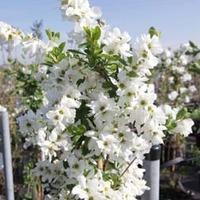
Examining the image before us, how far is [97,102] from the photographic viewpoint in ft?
4.78

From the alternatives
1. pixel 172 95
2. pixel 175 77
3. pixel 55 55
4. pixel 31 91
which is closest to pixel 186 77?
pixel 175 77

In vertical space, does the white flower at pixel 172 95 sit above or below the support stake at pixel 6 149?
above

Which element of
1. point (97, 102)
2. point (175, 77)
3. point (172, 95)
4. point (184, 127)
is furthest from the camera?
point (175, 77)

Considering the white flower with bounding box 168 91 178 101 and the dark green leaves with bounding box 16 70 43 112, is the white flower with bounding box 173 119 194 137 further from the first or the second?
the white flower with bounding box 168 91 178 101

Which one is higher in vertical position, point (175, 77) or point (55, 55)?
point (175, 77)

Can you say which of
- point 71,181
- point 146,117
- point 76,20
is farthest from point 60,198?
point 76,20

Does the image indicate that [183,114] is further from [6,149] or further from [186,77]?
[186,77]

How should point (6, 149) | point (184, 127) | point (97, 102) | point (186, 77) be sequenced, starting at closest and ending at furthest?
point (97, 102) → point (184, 127) → point (6, 149) → point (186, 77)

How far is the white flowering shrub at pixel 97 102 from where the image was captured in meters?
1.44

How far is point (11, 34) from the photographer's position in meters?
1.84

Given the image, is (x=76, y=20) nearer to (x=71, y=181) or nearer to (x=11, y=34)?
(x=11, y=34)

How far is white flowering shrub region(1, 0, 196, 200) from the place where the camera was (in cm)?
144

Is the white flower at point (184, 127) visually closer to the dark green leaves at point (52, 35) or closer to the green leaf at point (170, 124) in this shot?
the green leaf at point (170, 124)

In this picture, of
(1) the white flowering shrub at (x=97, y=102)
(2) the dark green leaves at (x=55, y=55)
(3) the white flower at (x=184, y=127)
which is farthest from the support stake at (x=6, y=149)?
(3) the white flower at (x=184, y=127)
